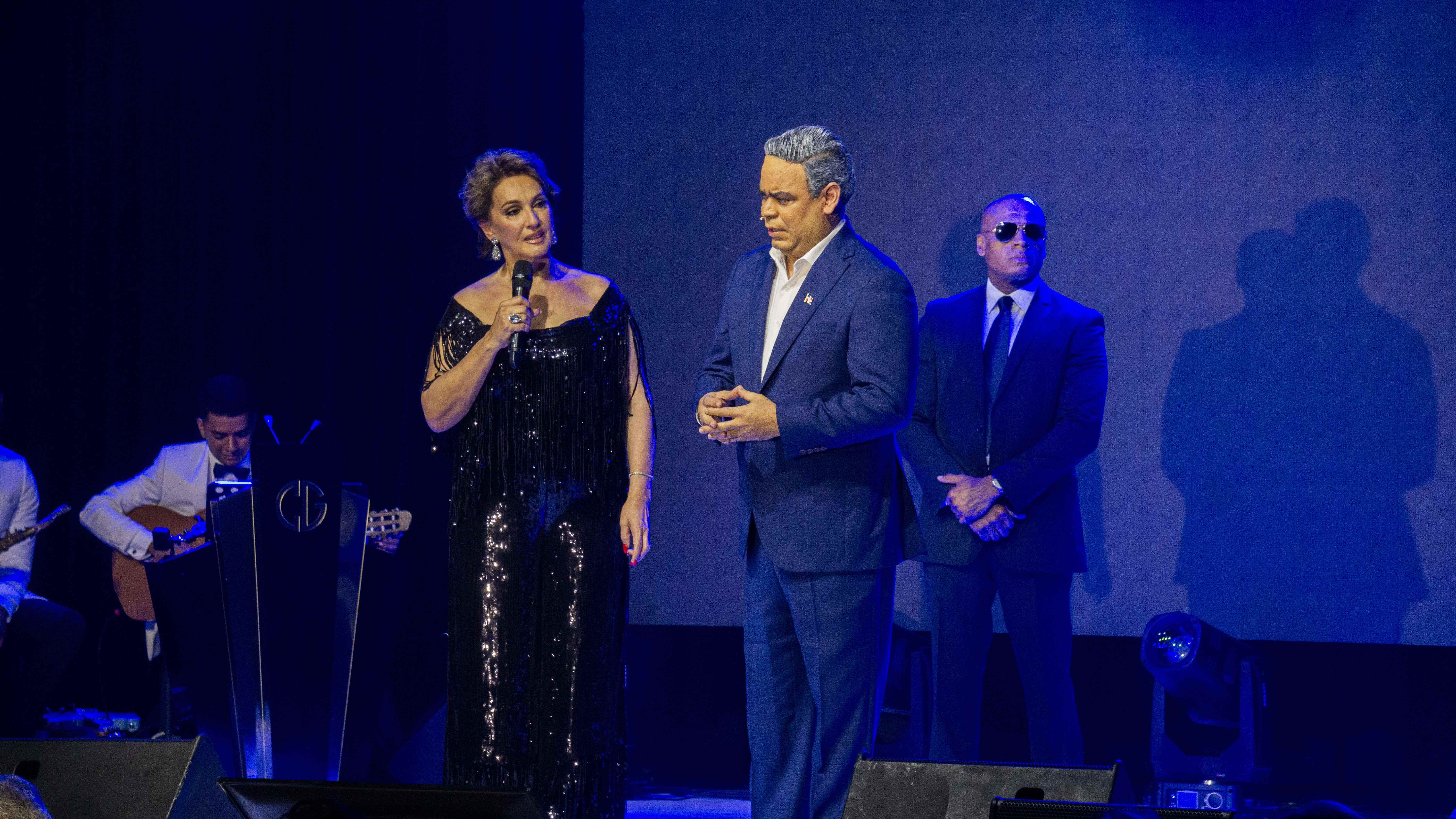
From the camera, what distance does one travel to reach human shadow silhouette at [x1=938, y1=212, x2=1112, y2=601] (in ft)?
16.5

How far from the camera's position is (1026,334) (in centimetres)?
396

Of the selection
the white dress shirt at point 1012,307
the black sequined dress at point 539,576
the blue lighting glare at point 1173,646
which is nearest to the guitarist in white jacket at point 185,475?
the black sequined dress at point 539,576

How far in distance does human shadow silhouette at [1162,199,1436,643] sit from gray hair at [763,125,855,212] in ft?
8.23

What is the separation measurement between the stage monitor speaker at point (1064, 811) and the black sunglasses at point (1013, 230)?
240cm

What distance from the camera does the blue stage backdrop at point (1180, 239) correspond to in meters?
4.87

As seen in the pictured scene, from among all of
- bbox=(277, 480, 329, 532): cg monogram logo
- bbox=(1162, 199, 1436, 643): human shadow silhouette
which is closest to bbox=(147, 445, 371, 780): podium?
bbox=(277, 480, 329, 532): cg monogram logo

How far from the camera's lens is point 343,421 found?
197 inches

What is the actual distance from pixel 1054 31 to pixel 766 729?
3264mm

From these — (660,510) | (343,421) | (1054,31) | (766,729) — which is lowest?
(766,729)

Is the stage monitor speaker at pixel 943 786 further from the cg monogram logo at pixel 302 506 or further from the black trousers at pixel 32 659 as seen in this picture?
the black trousers at pixel 32 659

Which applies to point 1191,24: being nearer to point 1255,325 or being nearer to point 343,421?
point 1255,325

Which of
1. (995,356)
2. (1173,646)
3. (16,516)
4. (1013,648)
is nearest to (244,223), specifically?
(16,516)

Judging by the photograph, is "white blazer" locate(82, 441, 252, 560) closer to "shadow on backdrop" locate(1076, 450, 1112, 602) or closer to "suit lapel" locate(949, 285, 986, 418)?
"suit lapel" locate(949, 285, 986, 418)

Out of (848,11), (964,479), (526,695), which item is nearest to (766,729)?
(526,695)
